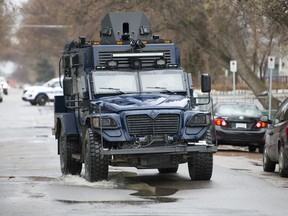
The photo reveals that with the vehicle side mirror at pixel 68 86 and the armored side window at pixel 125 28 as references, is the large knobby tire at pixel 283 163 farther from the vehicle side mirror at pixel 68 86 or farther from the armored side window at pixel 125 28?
the vehicle side mirror at pixel 68 86

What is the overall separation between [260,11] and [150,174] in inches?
324

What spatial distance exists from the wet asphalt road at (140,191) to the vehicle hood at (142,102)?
134cm

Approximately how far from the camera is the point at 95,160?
52.8ft

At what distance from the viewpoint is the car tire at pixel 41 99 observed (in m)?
62.9

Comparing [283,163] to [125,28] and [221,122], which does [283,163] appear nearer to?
[125,28]

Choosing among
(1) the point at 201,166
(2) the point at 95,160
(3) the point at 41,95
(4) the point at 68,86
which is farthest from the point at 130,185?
(3) the point at 41,95

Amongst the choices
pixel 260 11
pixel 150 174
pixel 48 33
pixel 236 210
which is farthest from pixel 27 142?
pixel 48 33

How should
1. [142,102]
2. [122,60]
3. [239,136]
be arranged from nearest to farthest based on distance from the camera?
[142,102] < [122,60] < [239,136]

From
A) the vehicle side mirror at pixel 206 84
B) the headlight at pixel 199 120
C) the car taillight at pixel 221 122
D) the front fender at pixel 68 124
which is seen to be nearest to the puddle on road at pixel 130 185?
the front fender at pixel 68 124

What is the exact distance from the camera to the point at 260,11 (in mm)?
25453

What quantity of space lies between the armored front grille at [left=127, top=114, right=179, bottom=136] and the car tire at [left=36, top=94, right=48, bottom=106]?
4717cm

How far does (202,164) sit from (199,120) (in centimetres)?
89

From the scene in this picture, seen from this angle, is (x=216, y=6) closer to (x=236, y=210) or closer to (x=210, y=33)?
(x=210, y=33)

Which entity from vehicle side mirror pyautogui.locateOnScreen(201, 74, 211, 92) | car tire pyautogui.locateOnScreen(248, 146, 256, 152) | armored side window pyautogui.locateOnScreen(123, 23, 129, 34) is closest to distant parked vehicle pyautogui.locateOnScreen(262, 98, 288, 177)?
vehicle side mirror pyautogui.locateOnScreen(201, 74, 211, 92)
